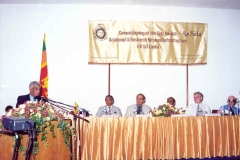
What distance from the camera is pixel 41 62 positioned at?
655 centimetres

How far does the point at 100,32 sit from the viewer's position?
22.0 feet

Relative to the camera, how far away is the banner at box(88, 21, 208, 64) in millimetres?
6703

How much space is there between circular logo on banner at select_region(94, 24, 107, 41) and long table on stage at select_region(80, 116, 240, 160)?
303 cm

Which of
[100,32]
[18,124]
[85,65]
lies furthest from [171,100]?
[18,124]

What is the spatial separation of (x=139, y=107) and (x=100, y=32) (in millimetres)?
2337

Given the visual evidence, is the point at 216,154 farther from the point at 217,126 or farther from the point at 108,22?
the point at 108,22

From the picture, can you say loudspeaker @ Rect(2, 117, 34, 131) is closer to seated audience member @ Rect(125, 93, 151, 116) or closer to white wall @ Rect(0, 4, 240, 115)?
seated audience member @ Rect(125, 93, 151, 116)

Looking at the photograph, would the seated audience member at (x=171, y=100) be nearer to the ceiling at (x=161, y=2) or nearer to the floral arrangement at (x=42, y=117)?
the ceiling at (x=161, y=2)

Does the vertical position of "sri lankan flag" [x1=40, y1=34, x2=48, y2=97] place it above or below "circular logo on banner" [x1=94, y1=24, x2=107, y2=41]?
below

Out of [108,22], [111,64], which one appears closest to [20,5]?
[108,22]

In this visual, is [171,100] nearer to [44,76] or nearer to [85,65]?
[85,65]

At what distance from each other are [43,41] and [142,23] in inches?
110

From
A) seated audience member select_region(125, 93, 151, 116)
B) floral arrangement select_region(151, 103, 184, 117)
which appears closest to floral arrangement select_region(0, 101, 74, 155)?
floral arrangement select_region(151, 103, 184, 117)

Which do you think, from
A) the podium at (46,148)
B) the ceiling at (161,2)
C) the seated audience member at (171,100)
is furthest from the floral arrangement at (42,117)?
the ceiling at (161,2)
